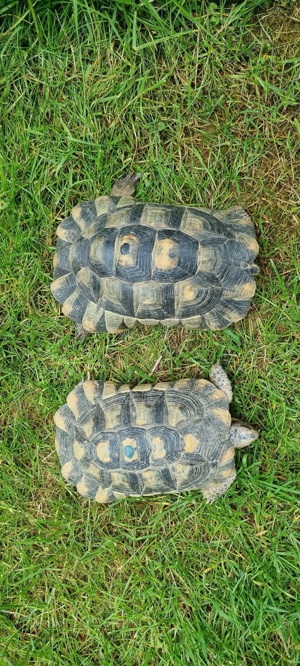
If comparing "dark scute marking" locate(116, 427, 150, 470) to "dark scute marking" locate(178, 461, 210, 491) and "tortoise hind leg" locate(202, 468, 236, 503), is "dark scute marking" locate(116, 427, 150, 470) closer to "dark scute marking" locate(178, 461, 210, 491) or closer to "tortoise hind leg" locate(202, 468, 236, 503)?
"dark scute marking" locate(178, 461, 210, 491)

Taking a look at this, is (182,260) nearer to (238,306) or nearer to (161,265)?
(161,265)

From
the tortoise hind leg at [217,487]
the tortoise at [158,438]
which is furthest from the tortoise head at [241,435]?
the tortoise hind leg at [217,487]

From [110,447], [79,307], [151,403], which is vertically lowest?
[110,447]

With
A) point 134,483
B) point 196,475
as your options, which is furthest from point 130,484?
point 196,475

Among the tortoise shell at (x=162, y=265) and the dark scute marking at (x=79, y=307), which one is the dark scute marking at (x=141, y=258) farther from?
the dark scute marking at (x=79, y=307)

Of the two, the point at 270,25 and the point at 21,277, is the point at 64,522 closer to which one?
the point at 21,277

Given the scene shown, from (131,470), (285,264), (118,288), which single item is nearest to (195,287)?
(118,288)

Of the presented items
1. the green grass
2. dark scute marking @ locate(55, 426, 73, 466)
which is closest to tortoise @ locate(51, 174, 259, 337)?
the green grass
